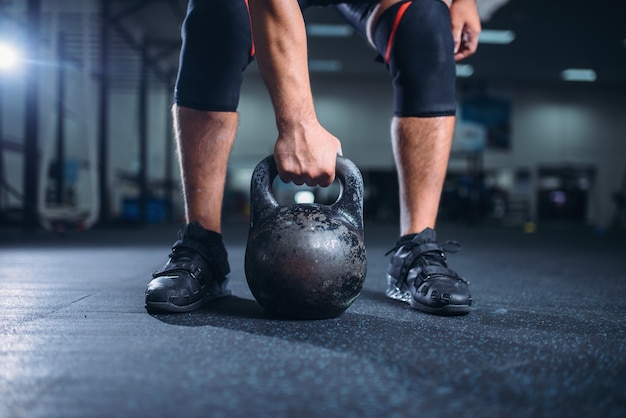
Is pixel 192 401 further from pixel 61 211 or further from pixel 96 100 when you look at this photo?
pixel 96 100

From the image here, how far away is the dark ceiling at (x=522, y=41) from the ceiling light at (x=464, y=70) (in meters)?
0.13

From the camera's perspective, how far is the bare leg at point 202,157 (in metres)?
0.95

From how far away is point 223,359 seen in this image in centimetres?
51

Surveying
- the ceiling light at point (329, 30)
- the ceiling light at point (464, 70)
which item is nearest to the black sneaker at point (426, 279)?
the ceiling light at point (329, 30)

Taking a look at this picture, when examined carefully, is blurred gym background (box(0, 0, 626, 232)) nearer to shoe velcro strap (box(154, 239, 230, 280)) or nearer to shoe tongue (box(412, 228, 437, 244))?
shoe velcro strap (box(154, 239, 230, 280))

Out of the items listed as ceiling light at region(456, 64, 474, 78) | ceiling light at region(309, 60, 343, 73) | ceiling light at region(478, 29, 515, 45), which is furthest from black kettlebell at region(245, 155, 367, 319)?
ceiling light at region(456, 64, 474, 78)

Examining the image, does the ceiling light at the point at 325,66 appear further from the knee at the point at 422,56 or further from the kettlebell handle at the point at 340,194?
the kettlebell handle at the point at 340,194

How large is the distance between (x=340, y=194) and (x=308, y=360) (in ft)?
1.01

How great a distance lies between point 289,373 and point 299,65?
0.50 m

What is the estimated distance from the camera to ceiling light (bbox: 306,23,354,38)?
7.05 meters

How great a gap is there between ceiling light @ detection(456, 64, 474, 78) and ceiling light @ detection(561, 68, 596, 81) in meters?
1.83

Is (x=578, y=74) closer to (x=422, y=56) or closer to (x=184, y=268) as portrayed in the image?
(x=422, y=56)

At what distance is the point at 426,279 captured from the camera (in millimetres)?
839

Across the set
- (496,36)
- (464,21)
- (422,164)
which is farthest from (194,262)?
(496,36)
